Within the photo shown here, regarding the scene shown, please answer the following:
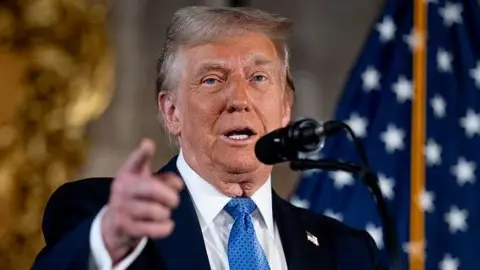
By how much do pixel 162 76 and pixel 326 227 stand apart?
1.52ft

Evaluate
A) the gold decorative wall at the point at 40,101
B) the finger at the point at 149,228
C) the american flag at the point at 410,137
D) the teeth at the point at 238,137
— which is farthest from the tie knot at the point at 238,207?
the american flag at the point at 410,137

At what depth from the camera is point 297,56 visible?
3236mm

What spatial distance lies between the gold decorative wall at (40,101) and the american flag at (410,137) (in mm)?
763

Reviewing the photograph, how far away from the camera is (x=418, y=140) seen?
319 cm

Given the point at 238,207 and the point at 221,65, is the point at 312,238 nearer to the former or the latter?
the point at 238,207

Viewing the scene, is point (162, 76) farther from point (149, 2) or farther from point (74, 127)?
point (149, 2)

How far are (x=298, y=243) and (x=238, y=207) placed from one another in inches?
5.4

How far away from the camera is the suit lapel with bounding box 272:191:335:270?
1945 millimetres

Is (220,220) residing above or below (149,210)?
below

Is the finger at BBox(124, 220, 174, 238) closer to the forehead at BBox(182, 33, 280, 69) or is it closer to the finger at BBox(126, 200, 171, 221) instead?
the finger at BBox(126, 200, 171, 221)

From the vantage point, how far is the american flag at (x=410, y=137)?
3.18 metres

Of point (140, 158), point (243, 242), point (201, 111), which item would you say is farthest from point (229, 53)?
point (140, 158)

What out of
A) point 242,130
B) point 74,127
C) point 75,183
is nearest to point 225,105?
point 242,130

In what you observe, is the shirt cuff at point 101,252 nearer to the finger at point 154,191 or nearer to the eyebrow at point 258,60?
the finger at point 154,191
